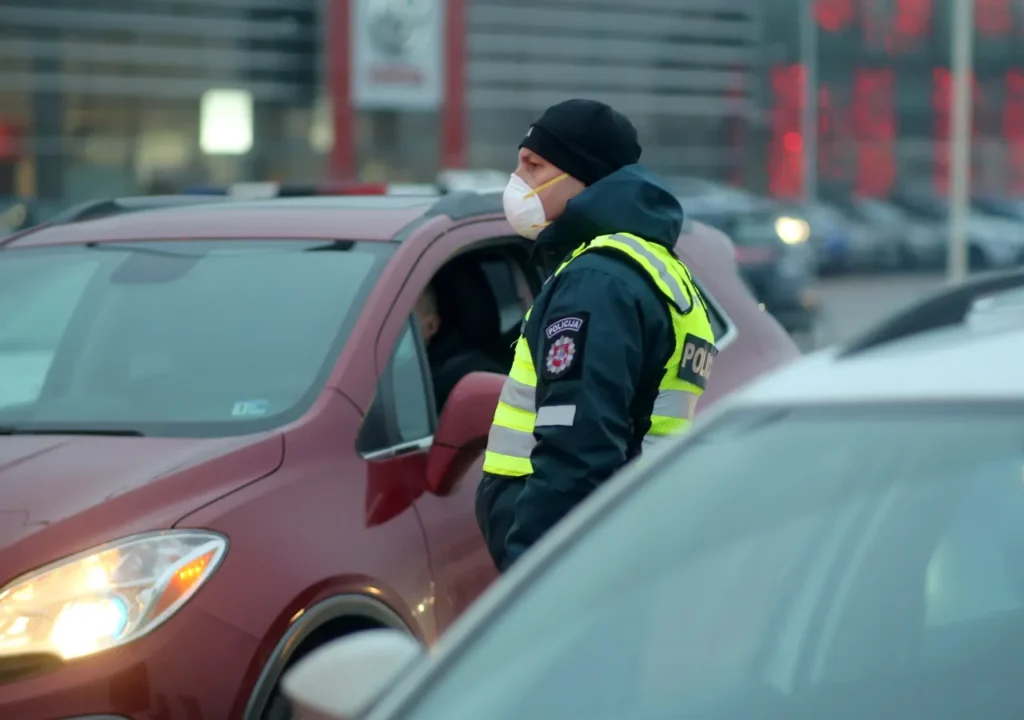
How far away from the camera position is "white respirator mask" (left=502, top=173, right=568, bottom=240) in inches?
148

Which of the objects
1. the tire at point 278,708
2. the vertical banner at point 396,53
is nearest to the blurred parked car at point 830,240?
the vertical banner at point 396,53

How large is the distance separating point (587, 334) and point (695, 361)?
0.34m

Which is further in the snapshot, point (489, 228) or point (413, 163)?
point (413, 163)

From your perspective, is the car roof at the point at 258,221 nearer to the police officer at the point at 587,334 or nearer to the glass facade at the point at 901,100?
the police officer at the point at 587,334

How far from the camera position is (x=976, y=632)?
89.4 inches

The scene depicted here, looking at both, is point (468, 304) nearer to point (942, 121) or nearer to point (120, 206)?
point (120, 206)

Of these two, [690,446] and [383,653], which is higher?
[690,446]

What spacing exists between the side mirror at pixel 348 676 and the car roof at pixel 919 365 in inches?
22.6

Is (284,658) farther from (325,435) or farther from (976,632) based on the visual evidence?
(976,632)

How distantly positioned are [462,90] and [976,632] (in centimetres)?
3685

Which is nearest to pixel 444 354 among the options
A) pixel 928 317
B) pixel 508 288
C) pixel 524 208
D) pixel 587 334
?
pixel 508 288

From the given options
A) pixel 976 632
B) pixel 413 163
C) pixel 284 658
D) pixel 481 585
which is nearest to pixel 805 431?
pixel 976 632

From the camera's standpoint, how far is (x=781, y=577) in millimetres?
2250

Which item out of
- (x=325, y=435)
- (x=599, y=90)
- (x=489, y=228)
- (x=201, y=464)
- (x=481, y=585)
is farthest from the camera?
(x=599, y=90)
